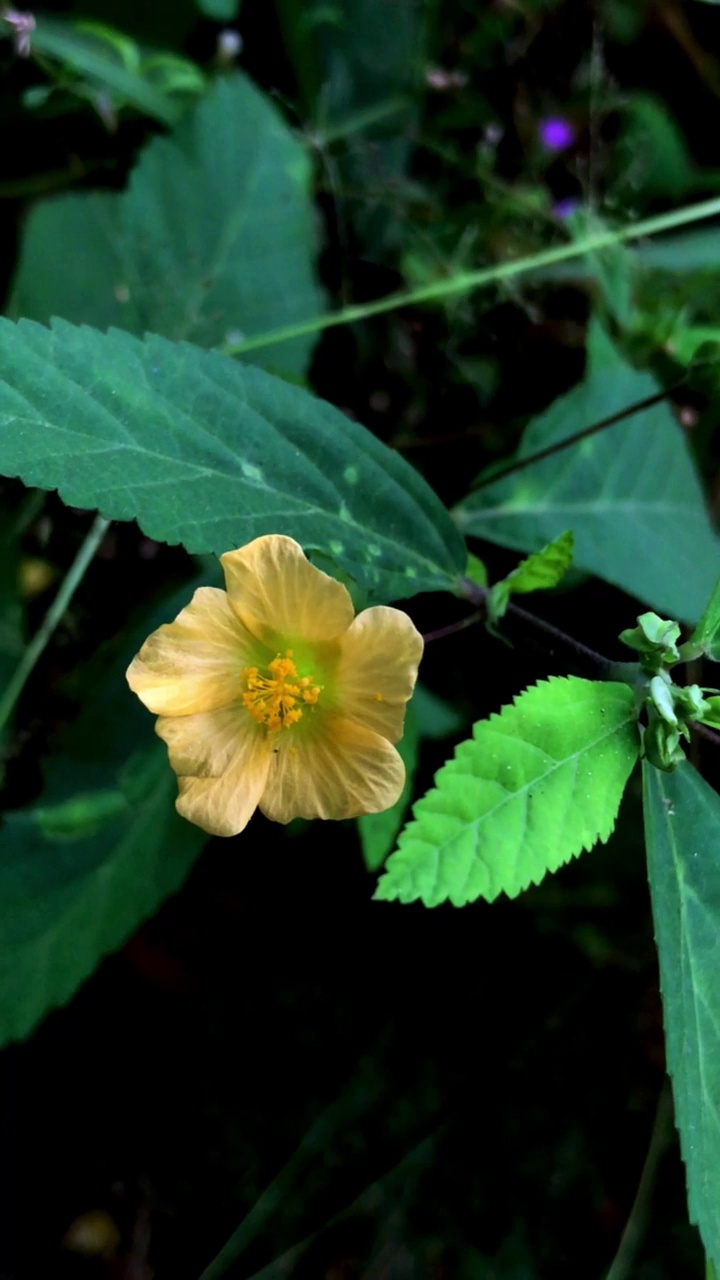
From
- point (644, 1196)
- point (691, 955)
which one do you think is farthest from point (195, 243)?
point (644, 1196)

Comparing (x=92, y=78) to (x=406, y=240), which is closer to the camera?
(x=92, y=78)

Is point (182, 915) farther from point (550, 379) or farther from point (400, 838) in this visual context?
point (550, 379)

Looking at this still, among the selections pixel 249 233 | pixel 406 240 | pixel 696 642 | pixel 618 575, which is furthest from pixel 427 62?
pixel 696 642

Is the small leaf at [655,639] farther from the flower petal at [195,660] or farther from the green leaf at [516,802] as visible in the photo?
the flower petal at [195,660]

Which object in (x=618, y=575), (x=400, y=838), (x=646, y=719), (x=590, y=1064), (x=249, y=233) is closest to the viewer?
(x=400, y=838)

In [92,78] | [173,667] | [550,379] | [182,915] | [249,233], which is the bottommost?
[182,915]

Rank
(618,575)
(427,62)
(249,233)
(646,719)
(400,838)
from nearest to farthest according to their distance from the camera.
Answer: (400,838) → (646,719) → (618,575) → (249,233) → (427,62)

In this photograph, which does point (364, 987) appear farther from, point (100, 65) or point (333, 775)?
point (100, 65)
